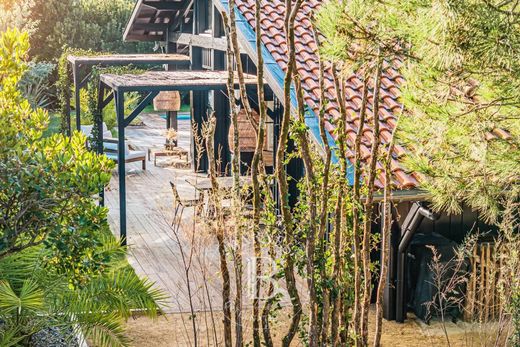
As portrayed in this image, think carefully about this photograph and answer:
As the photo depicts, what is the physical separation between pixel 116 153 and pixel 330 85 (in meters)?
8.71

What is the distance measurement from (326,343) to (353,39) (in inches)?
96.9

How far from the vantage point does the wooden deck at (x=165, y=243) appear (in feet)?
28.0

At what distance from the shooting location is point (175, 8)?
1873 centimetres

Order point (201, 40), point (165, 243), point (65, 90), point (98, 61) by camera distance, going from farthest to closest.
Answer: point (65, 90)
point (98, 61)
point (201, 40)
point (165, 243)

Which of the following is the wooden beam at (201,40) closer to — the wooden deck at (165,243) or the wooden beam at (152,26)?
the wooden beam at (152,26)

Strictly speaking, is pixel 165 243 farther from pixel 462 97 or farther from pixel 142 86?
pixel 462 97

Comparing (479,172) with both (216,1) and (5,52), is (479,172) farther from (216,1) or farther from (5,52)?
(216,1)

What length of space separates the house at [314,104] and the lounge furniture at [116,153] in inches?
53.8

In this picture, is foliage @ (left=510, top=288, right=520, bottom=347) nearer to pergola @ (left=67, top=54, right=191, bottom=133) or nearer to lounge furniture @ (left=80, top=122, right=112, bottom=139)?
pergola @ (left=67, top=54, right=191, bottom=133)

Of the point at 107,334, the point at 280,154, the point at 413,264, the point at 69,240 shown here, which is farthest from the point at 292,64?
the point at 413,264

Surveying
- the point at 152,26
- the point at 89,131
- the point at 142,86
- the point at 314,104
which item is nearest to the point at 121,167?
the point at 142,86

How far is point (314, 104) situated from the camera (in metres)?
10.0

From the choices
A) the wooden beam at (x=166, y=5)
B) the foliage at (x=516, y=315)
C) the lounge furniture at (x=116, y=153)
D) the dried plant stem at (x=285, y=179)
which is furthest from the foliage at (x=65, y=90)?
the foliage at (x=516, y=315)

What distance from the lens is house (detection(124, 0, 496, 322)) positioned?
9148 mm
